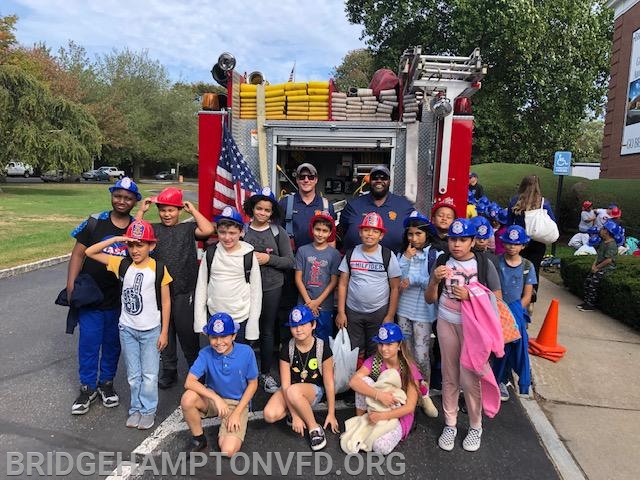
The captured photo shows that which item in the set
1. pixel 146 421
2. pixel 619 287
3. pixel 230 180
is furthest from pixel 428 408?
pixel 619 287

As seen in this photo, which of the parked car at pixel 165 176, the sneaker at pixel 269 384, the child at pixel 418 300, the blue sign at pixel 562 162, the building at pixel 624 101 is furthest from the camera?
the parked car at pixel 165 176

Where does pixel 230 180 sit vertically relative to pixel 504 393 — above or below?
above

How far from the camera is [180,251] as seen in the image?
147 inches

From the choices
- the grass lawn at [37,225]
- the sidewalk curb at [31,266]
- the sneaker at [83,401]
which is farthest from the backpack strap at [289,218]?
the grass lawn at [37,225]

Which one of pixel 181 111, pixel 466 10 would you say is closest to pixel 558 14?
pixel 466 10

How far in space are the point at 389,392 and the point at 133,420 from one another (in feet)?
6.06

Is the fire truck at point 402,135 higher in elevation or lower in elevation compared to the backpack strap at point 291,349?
higher

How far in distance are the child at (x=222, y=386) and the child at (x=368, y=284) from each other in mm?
935

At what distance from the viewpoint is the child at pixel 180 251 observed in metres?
3.65

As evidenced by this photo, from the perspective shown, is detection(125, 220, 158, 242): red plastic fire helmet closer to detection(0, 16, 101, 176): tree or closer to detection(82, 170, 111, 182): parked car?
detection(0, 16, 101, 176): tree

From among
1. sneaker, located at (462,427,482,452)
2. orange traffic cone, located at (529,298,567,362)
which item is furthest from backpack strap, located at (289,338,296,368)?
orange traffic cone, located at (529,298,567,362)

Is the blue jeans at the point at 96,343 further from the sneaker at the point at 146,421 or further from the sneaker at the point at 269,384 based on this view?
the sneaker at the point at 269,384

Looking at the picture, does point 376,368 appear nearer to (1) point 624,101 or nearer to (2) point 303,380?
(2) point 303,380

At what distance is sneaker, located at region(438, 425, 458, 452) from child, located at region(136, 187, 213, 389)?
201cm
